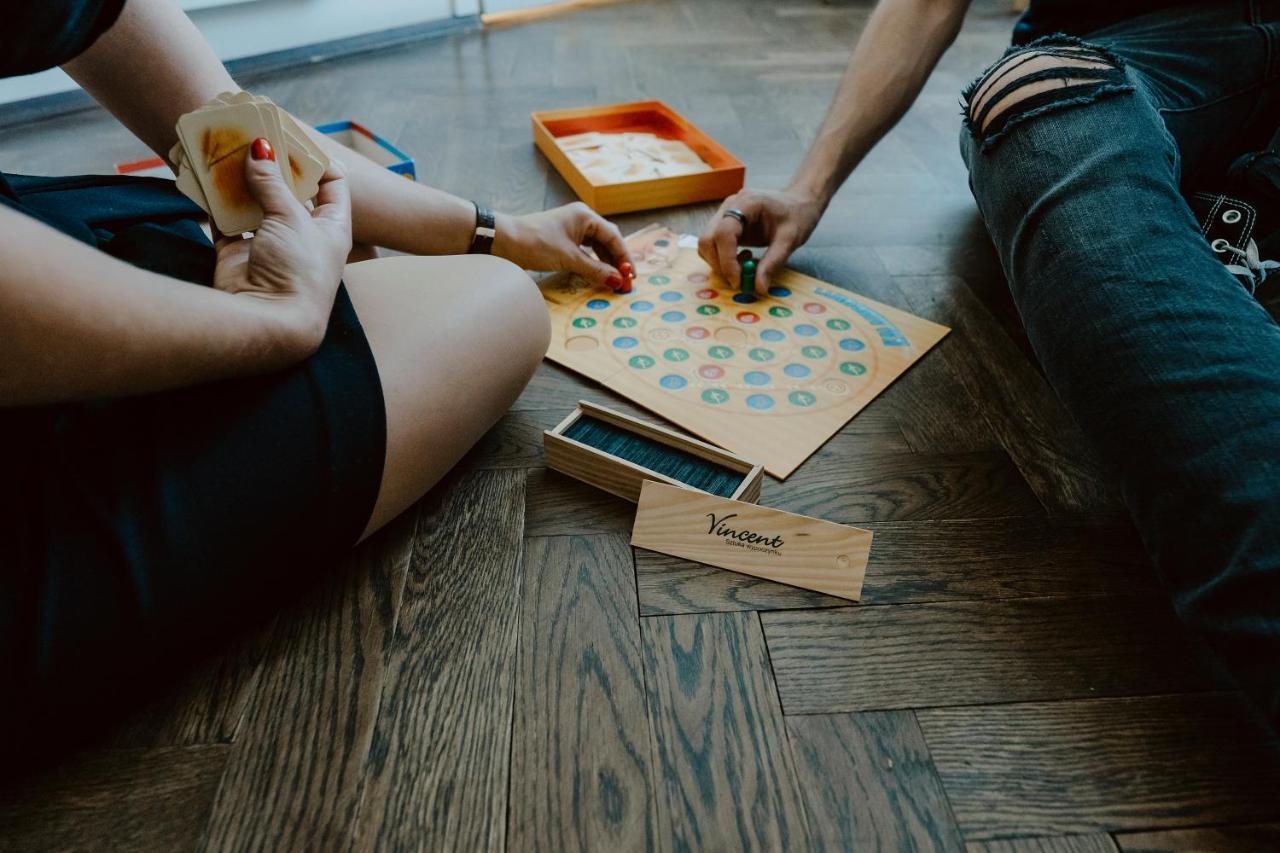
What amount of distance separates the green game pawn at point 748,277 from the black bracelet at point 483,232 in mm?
340

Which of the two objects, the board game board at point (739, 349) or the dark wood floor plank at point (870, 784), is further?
the board game board at point (739, 349)

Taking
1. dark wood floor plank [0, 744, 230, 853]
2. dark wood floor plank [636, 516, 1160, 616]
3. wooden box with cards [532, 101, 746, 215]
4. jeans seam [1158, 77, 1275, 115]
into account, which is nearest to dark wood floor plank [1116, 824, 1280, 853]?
dark wood floor plank [636, 516, 1160, 616]

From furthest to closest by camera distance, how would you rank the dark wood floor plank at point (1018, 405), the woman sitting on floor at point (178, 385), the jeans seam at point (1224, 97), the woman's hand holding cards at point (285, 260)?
the jeans seam at point (1224, 97) → the dark wood floor plank at point (1018, 405) → the woman's hand holding cards at point (285, 260) → the woman sitting on floor at point (178, 385)

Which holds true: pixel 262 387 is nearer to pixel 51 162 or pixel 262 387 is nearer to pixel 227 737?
pixel 227 737

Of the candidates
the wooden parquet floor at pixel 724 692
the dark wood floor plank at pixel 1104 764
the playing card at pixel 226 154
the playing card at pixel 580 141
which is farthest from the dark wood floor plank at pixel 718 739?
the playing card at pixel 580 141

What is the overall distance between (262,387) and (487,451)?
287 mm

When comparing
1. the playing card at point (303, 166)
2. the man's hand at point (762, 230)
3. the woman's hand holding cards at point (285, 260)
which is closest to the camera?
the woman's hand holding cards at point (285, 260)

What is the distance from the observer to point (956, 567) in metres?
0.77

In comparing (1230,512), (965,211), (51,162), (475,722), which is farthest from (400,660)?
(51,162)

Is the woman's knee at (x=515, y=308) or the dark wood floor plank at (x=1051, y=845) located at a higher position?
the woman's knee at (x=515, y=308)

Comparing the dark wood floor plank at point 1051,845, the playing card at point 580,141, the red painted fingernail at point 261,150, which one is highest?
the red painted fingernail at point 261,150

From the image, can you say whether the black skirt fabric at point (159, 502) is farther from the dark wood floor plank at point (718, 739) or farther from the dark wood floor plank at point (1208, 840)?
the dark wood floor plank at point (1208, 840)

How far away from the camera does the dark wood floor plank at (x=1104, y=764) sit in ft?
1.91

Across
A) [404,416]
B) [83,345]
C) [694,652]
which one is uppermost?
[83,345]
